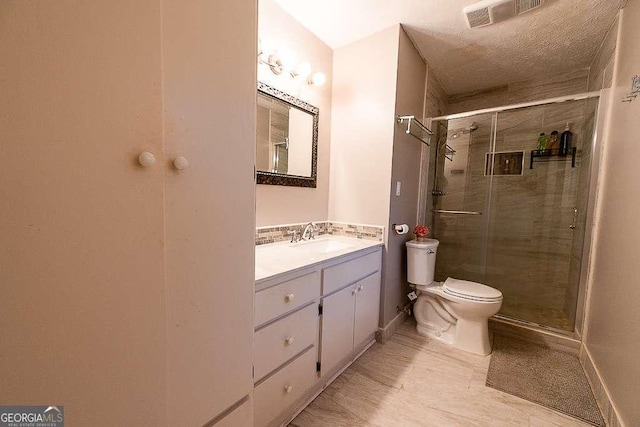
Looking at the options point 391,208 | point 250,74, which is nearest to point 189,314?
point 250,74

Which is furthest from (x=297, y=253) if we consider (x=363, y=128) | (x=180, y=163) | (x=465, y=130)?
(x=465, y=130)

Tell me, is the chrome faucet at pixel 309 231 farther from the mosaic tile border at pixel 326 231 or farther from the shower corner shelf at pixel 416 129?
the shower corner shelf at pixel 416 129

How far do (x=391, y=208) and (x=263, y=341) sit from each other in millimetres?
1347

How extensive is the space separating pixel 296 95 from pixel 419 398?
2.10 metres

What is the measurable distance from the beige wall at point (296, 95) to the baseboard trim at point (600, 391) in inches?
77.3

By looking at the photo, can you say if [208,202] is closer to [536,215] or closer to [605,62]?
[605,62]

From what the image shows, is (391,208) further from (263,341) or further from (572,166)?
(572,166)

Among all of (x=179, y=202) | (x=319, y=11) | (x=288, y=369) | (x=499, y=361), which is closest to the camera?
(x=179, y=202)

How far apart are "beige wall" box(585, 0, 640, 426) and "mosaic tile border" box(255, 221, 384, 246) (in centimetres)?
129

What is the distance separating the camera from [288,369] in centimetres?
119

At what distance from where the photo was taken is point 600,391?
4.72 ft

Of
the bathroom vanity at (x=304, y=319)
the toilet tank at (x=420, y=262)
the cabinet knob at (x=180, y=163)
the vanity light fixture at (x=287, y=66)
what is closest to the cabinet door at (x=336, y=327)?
the bathroom vanity at (x=304, y=319)

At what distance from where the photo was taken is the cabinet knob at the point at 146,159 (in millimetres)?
547

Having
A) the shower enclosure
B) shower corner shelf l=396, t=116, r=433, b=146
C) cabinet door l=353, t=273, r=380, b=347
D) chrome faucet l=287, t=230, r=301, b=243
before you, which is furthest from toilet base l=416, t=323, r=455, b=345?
shower corner shelf l=396, t=116, r=433, b=146
